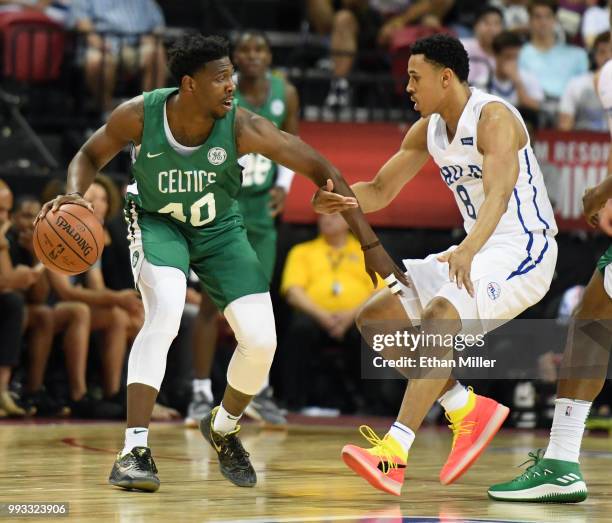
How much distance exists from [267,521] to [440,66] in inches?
83.5

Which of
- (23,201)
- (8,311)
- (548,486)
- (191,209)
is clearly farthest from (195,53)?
(23,201)

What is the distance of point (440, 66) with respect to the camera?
5559 mm

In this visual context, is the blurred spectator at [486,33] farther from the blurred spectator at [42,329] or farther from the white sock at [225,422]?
the white sock at [225,422]

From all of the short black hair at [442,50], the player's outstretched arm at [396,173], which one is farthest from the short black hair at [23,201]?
the short black hair at [442,50]

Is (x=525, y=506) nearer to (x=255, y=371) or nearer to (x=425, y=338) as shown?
(x=425, y=338)

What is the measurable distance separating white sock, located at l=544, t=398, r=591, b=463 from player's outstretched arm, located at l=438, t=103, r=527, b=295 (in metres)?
0.65

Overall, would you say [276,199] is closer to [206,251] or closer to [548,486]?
[206,251]

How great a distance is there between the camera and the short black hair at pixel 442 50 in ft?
18.2

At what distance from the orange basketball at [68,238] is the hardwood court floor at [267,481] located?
898mm

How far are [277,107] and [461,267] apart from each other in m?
3.64

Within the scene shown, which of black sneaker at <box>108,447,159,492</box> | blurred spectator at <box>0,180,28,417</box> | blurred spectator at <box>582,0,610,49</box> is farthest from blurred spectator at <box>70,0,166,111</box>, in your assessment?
black sneaker at <box>108,447,159,492</box>

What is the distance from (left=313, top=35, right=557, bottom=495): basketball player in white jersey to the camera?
5.25 metres

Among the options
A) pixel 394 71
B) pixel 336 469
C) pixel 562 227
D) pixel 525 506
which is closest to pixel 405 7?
pixel 394 71

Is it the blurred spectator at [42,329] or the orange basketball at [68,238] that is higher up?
the orange basketball at [68,238]
